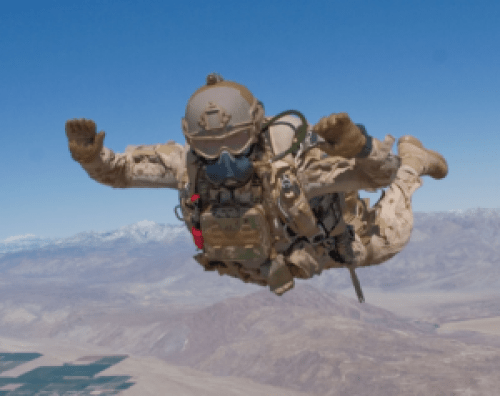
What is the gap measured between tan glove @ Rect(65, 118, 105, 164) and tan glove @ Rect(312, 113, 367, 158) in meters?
3.31

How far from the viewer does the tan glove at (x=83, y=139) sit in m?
7.48

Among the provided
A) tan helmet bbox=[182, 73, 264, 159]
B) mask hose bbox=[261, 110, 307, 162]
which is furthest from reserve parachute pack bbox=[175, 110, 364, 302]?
tan helmet bbox=[182, 73, 264, 159]

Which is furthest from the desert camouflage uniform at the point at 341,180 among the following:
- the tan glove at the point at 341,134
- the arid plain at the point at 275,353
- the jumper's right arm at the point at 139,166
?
the arid plain at the point at 275,353

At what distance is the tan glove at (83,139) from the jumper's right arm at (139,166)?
0.16 meters

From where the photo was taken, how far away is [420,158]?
10750 mm

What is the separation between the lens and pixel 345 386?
11775cm

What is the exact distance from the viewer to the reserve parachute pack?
25.0 ft

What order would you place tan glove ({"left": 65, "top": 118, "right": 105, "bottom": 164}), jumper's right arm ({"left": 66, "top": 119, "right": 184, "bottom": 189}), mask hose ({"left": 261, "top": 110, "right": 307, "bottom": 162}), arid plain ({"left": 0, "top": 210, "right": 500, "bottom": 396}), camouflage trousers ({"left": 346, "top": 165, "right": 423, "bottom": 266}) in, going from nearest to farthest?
1. mask hose ({"left": 261, "top": 110, "right": 307, "bottom": 162})
2. tan glove ({"left": 65, "top": 118, "right": 105, "bottom": 164})
3. jumper's right arm ({"left": 66, "top": 119, "right": 184, "bottom": 189})
4. camouflage trousers ({"left": 346, "top": 165, "right": 423, "bottom": 266})
5. arid plain ({"left": 0, "top": 210, "right": 500, "bottom": 396})

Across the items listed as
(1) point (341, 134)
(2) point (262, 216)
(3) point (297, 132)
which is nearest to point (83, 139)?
(2) point (262, 216)

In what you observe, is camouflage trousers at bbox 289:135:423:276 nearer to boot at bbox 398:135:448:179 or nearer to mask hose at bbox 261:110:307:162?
boot at bbox 398:135:448:179

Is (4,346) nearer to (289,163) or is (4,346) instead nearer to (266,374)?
(266,374)

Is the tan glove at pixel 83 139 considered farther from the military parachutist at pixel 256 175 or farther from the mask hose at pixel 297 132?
the mask hose at pixel 297 132

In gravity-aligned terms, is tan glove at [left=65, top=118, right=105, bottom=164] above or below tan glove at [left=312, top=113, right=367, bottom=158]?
above

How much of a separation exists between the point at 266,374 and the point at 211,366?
2258cm
